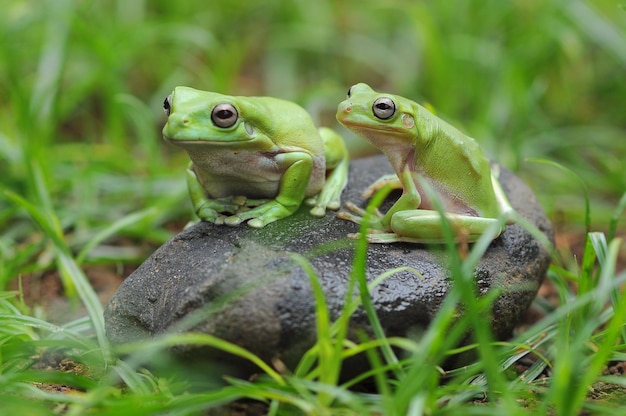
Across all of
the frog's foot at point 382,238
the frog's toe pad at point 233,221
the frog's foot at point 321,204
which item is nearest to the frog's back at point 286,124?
the frog's foot at point 321,204

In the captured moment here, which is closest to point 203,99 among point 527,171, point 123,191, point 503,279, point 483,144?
point 503,279

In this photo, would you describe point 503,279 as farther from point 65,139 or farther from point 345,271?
point 65,139

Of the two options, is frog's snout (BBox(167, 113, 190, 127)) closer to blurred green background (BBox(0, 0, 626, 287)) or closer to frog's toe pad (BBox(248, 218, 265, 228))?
frog's toe pad (BBox(248, 218, 265, 228))

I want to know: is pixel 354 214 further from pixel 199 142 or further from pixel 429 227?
pixel 199 142

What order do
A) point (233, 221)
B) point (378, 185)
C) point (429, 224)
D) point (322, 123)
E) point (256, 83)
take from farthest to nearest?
point (256, 83) < point (322, 123) < point (378, 185) < point (233, 221) < point (429, 224)

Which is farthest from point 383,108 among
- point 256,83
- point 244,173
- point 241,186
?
point 256,83

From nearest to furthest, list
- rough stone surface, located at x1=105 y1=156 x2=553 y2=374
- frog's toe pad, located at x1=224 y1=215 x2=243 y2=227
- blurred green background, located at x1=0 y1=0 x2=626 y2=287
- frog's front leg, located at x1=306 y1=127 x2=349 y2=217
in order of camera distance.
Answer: rough stone surface, located at x1=105 y1=156 x2=553 y2=374 < frog's toe pad, located at x1=224 y1=215 x2=243 y2=227 < frog's front leg, located at x1=306 y1=127 x2=349 y2=217 < blurred green background, located at x1=0 y1=0 x2=626 y2=287

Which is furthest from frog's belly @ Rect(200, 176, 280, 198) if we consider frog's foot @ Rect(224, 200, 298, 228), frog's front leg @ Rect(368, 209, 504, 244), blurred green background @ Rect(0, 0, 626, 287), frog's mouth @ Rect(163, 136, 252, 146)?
blurred green background @ Rect(0, 0, 626, 287)
